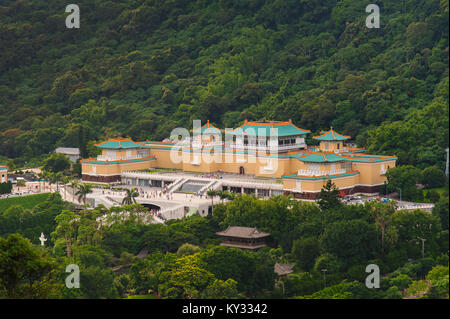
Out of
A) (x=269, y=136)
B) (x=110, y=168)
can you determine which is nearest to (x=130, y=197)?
(x=110, y=168)

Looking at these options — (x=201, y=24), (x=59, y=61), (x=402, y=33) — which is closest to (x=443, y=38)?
(x=402, y=33)

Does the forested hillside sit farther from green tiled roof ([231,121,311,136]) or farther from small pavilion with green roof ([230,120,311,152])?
green tiled roof ([231,121,311,136])

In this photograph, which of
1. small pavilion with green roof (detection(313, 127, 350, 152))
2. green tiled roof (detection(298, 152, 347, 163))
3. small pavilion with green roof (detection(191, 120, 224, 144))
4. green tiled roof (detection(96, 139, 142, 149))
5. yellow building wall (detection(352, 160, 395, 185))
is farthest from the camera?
green tiled roof (detection(96, 139, 142, 149))

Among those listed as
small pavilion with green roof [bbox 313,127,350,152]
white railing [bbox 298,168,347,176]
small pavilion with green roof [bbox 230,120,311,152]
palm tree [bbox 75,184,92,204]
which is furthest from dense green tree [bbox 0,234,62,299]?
small pavilion with green roof [bbox 313,127,350,152]

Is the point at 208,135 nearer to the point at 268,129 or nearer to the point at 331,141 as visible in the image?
the point at 268,129

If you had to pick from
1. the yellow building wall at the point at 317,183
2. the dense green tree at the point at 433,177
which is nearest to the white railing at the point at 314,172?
the yellow building wall at the point at 317,183

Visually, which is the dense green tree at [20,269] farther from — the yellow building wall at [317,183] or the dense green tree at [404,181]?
the dense green tree at [404,181]
